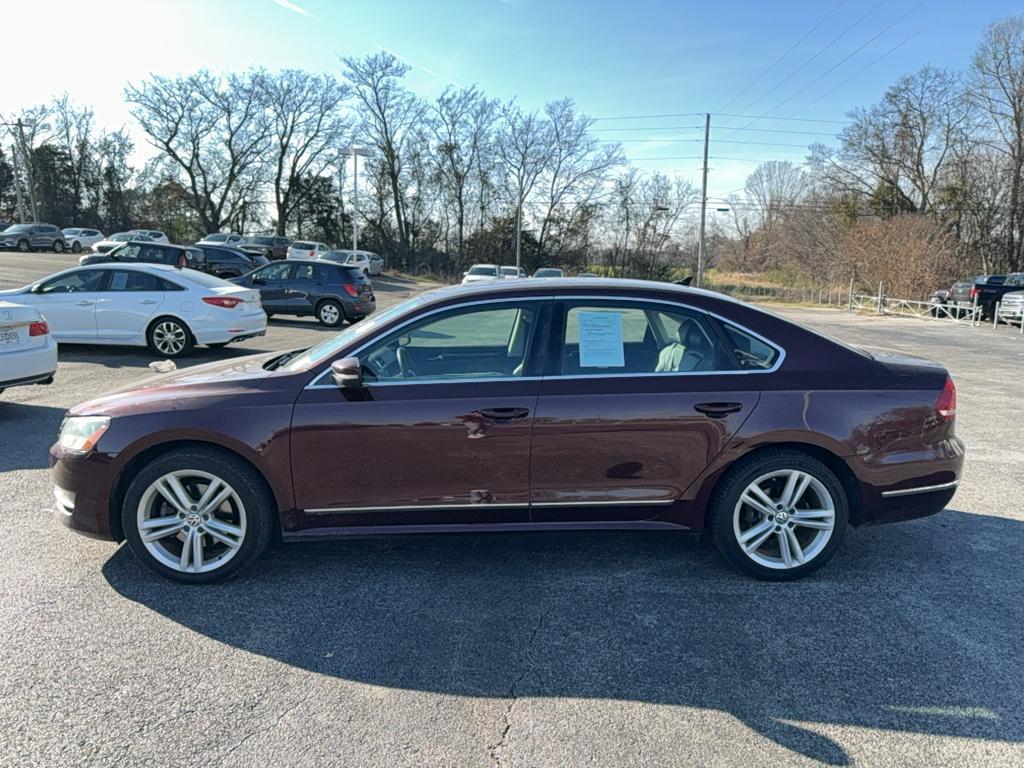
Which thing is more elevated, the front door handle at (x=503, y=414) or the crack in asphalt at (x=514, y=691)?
the front door handle at (x=503, y=414)

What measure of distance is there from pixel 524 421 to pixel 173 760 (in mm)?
2020

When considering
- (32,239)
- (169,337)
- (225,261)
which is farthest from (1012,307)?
(32,239)

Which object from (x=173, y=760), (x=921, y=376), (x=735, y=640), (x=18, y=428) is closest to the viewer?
(x=173, y=760)

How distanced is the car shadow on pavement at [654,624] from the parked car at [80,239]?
169 ft

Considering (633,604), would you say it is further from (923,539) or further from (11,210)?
(11,210)

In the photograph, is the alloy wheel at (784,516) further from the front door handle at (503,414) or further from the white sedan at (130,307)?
the white sedan at (130,307)

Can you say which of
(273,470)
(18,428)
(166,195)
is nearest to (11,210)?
(166,195)

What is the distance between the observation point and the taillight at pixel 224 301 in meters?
11.1

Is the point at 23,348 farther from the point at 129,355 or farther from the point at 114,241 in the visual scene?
the point at 114,241

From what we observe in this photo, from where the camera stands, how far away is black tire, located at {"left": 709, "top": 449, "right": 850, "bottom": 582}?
3.63 m

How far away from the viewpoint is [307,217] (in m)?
59.3

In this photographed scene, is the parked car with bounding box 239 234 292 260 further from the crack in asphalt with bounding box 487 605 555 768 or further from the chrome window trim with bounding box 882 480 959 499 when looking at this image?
the chrome window trim with bounding box 882 480 959 499

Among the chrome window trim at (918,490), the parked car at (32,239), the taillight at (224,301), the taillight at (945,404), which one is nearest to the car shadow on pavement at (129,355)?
the taillight at (224,301)

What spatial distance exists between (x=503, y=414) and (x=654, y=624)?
126cm
